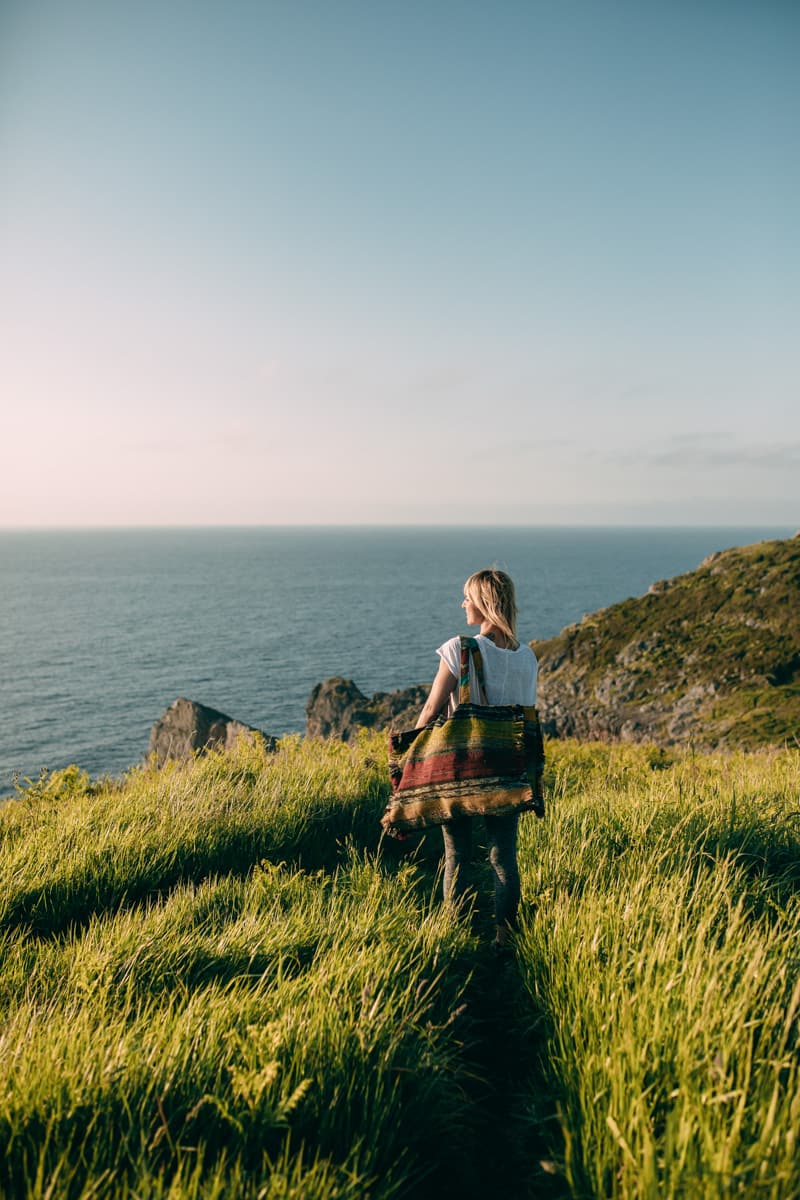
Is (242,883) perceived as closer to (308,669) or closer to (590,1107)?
(590,1107)

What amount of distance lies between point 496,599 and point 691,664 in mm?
23252

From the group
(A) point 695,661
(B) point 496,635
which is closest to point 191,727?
(A) point 695,661

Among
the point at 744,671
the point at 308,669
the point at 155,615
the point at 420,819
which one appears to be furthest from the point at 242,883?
the point at 155,615

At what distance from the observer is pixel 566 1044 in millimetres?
3127

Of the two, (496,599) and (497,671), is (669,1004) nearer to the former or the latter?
(497,671)

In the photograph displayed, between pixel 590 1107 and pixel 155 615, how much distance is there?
316 feet

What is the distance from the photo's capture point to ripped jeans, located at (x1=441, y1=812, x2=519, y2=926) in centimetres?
459

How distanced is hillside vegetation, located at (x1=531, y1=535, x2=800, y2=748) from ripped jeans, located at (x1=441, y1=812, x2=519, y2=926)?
1716 centimetres

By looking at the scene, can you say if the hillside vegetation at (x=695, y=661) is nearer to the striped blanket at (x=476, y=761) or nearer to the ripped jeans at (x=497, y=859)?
the ripped jeans at (x=497, y=859)

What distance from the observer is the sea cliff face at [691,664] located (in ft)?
72.0

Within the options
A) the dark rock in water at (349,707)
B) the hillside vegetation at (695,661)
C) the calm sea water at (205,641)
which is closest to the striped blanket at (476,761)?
the calm sea water at (205,641)

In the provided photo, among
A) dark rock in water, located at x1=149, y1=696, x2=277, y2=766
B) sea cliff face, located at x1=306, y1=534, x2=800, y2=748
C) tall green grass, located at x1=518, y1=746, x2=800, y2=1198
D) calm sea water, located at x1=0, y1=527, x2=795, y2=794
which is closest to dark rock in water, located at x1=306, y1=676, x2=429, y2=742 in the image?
sea cliff face, located at x1=306, y1=534, x2=800, y2=748

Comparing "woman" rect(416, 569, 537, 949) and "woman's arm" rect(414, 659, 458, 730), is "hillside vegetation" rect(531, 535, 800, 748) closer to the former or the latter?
"woman" rect(416, 569, 537, 949)

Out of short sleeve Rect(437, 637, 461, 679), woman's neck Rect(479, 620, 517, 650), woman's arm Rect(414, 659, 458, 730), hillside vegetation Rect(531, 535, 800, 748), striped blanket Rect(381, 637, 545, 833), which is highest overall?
woman's neck Rect(479, 620, 517, 650)
